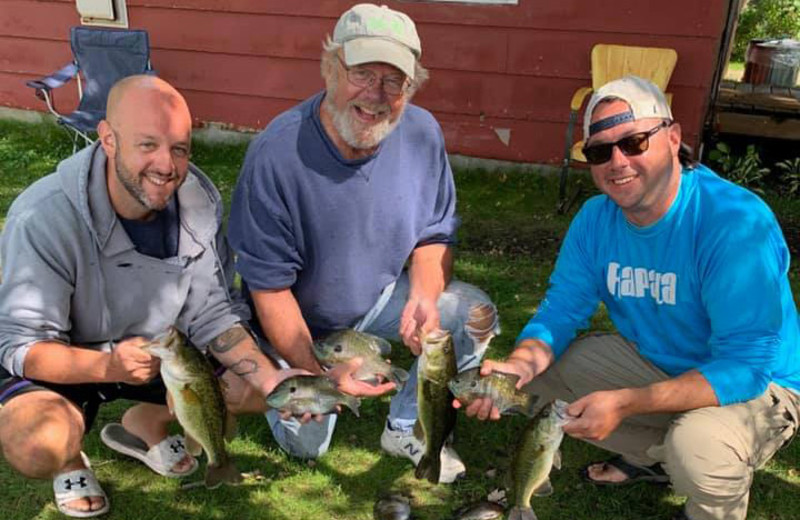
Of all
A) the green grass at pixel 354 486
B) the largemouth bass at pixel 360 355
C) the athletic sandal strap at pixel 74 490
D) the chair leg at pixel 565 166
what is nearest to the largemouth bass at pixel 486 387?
the largemouth bass at pixel 360 355

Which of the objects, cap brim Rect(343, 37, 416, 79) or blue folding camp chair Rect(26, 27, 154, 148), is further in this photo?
blue folding camp chair Rect(26, 27, 154, 148)

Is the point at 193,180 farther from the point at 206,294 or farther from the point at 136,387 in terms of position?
the point at 136,387

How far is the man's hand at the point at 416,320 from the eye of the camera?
323 cm

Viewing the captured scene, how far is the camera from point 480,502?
3307 mm

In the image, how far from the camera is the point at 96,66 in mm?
7676

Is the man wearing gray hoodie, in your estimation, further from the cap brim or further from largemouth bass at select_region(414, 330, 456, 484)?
the cap brim

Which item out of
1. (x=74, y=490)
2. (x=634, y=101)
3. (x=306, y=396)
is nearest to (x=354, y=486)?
(x=306, y=396)

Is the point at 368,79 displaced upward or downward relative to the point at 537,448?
upward

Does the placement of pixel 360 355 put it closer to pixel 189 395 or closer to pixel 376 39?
pixel 189 395

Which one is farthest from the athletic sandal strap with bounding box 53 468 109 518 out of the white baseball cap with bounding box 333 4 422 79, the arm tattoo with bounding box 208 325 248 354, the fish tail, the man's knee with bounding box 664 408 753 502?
the man's knee with bounding box 664 408 753 502

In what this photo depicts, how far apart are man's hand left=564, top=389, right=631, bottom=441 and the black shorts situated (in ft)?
6.09

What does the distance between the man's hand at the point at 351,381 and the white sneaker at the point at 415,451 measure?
18.6 inches

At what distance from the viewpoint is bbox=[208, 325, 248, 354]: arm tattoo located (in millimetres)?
3271

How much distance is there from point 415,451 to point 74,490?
1593mm
